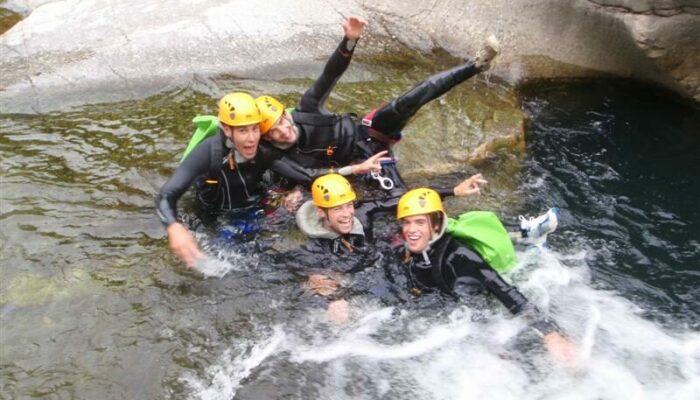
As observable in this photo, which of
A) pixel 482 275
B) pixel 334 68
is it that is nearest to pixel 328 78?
pixel 334 68

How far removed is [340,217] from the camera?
588cm

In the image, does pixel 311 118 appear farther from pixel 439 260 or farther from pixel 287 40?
pixel 287 40

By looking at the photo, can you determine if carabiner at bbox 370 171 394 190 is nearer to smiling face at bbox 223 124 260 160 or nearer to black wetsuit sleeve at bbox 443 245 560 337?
smiling face at bbox 223 124 260 160

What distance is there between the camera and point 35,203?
696 cm

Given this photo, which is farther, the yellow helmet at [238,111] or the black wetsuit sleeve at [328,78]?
the black wetsuit sleeve at [328,78]

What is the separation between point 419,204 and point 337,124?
2107 mm

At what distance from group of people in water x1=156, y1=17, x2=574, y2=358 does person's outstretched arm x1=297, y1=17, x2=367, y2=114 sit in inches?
0.5

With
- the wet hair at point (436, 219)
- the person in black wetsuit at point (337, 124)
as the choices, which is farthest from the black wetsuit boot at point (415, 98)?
the wet hair at point (436, 219)

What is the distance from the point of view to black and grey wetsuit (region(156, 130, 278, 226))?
568 centimetres

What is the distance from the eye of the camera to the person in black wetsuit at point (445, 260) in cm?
515

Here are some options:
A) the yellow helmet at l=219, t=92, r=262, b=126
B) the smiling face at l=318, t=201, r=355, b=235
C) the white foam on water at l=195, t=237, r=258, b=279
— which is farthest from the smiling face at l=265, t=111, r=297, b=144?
the white foam on water at l=195, t=237, r=258, b=279

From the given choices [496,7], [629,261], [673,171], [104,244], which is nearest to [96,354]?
[104,244]

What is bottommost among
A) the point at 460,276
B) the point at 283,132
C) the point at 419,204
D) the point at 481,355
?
the point at 481,355

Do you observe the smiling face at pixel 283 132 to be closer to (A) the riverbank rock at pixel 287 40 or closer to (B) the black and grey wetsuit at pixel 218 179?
(B) the black and grey wetsuit at pixel 218 179
